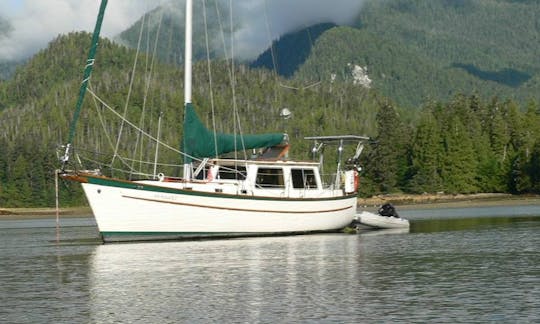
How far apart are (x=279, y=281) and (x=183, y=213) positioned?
1436 centimetres

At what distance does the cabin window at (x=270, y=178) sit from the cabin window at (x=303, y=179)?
2.85 feet

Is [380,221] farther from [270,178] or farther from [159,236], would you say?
[159,236]

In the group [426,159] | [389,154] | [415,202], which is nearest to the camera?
[415,202]

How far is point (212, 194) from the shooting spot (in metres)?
42.3

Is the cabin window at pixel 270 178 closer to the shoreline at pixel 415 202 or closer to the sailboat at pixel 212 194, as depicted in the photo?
the sailboat at pixel 212 194

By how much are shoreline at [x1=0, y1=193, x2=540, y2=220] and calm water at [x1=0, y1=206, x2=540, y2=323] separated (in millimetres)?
72668

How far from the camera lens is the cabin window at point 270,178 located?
4591 centimetres

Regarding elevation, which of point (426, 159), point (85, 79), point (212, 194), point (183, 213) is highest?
point (426, 159)

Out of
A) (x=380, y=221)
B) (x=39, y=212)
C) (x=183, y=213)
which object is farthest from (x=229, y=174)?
(x=39, y=212)

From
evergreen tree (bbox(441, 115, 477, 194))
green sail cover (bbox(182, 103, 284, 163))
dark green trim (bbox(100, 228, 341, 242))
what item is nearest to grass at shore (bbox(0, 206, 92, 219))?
evergreen tree (bbox(441, 115, 477, 194))

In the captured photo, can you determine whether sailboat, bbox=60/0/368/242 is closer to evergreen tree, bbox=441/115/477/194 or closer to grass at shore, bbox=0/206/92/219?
grass at shore, bbox=0/206/92/219

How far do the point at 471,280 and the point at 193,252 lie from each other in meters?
14.6

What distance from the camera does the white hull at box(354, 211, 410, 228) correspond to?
55.0 m

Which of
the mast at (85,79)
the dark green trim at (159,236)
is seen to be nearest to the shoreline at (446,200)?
the dark green trim at (159,236)
